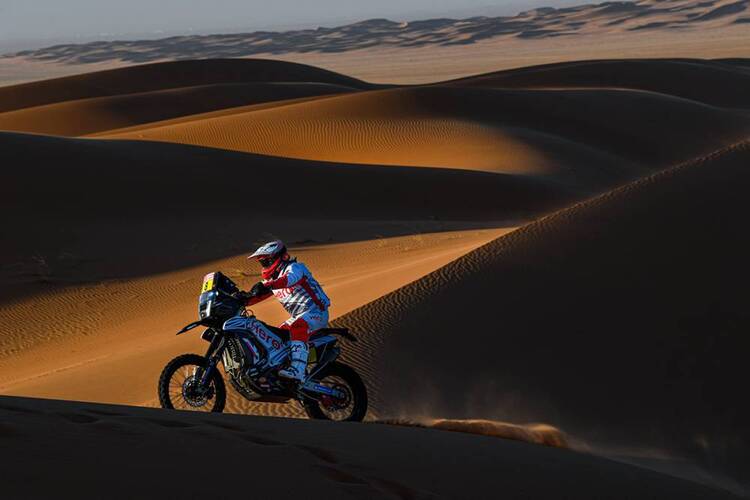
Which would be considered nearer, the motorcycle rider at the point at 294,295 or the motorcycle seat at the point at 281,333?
the motorcycle rider at the point at 294,295

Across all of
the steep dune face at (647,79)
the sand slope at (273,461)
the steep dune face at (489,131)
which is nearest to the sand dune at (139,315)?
the sand slope at (273,461)

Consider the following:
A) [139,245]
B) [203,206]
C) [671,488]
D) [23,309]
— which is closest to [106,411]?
[671,488]

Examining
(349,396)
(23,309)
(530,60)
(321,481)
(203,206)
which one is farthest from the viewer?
(530,60)

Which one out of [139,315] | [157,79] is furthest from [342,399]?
[157,79]

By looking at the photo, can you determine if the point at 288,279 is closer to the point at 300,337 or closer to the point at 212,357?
the point at 300,337

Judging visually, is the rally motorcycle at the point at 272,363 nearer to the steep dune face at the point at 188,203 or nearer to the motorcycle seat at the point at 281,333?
the motorcycle seat at the point at 281,333

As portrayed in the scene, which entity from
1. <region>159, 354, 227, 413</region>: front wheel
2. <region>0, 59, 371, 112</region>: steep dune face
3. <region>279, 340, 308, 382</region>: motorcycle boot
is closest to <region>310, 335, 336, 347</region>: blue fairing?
<region>279, 340, 308, 382</region>: motorcycle boot

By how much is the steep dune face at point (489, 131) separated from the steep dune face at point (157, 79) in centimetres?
2065

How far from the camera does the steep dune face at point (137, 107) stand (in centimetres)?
4344

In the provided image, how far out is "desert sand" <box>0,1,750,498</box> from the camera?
520 centimetres

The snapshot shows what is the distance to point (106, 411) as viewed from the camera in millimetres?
5438

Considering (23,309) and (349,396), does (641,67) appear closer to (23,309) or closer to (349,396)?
(23,309)

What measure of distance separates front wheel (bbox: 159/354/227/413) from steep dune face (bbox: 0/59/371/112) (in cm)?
4962

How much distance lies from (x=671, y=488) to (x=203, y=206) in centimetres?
1579
